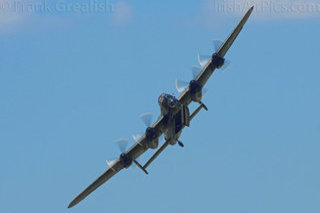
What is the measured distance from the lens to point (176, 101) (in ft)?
291

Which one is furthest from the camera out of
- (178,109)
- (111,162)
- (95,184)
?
(95,184)

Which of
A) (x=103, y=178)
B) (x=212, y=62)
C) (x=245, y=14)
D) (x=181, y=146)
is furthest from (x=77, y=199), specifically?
(x=245, y=14)

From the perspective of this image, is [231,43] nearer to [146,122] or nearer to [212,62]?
[212,62]

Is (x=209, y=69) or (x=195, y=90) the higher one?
(x=209, y=69)

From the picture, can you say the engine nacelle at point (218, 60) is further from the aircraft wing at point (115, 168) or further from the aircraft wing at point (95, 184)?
the aircraft wing at point (95, 184)

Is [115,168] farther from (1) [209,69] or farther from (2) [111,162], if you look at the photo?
(1) [209,69]

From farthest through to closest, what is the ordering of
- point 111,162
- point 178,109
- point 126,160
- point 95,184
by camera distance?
point 95,184
point 111,162
point 126,160
point 178,109

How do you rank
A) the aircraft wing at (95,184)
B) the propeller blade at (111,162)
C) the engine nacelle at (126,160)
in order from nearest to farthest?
1. the engine nacelle at (126,160)
2. the propeller blade at (111,162)
3. the aircraft wing at (95,184)

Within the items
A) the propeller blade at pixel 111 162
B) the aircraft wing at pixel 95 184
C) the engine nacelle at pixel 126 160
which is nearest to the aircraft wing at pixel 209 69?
the engine nacelle at pixel 126 160

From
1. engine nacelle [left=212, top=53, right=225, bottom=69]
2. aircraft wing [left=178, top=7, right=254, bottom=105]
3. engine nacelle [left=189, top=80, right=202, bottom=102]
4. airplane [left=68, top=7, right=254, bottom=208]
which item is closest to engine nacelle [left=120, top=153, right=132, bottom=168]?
airplane [left=68, top=7, right=254, bottom=208]

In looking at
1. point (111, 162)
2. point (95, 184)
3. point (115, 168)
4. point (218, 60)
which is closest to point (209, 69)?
point (218, 60)

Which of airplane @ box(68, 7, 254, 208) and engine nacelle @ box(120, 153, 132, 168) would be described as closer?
airplane @ box(68, 7, 254, 208)

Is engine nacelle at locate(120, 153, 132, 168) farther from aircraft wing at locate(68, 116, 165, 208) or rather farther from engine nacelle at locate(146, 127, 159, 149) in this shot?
engine nacelle at locate(146, 127, 159, 149)

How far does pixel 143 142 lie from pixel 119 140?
3.49m
